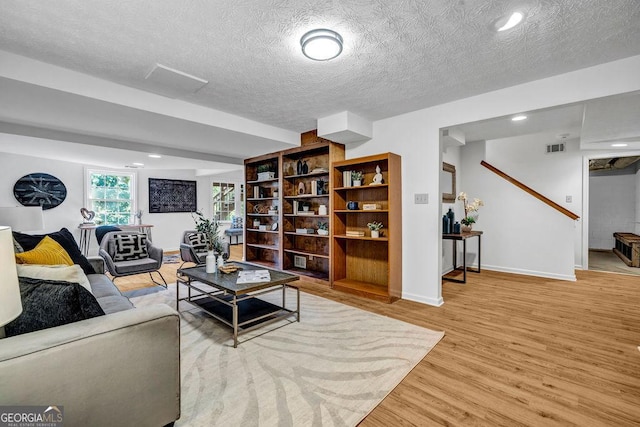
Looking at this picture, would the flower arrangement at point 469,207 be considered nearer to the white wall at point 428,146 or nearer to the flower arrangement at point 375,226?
the white wall at point 428,146

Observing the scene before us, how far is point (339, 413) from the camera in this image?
1.63 m

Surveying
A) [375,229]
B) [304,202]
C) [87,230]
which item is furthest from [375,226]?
[87,230]

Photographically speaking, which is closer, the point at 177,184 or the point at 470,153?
the point at 470,153

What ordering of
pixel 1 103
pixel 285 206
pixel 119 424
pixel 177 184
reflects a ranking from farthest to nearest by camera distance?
pixel 177 184 < pixel 285 206 < pixel 1 103 < pixel 119 424

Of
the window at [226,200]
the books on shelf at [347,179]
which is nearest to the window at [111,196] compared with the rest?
the window at [226,200]

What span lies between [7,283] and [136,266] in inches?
126

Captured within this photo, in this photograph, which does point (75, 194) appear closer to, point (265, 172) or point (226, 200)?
point (226, 200)

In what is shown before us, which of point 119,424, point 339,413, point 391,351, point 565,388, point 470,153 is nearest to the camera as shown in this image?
point 119,424

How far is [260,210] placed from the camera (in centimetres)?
573

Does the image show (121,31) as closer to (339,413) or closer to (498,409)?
(339,413)

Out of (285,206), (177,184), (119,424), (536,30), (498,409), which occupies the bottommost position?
(498,409)

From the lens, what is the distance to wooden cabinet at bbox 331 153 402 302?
3.55 m

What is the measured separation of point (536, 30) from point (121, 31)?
2.85 meters

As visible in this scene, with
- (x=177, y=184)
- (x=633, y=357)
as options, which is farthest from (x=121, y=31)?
(x=177, y=184)
